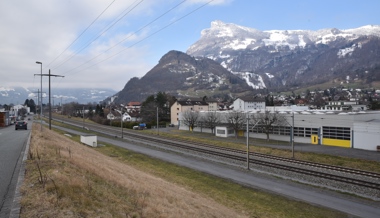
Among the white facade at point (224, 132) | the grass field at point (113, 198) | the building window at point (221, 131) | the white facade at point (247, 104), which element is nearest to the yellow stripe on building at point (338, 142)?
the white facade at point (224, 132)

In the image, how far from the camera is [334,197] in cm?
2366

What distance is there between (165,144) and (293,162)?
26.3 metres

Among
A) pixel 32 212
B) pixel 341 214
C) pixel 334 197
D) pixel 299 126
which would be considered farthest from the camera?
pixel 299 126

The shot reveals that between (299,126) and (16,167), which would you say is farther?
(299,126)

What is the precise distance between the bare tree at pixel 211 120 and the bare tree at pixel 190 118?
9.45ft

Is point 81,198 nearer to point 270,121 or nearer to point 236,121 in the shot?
point 270,121

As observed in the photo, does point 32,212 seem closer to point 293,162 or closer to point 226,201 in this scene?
point 226,201

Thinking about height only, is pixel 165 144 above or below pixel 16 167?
below

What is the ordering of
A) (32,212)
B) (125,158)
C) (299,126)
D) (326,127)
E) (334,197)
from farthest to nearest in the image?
(299,126)
(326,127)
(125,158)
(334,197)
(32,212)

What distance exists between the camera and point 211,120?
7881cm

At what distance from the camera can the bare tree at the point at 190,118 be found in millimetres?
85637

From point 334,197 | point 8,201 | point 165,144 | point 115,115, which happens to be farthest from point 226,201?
point 115,115

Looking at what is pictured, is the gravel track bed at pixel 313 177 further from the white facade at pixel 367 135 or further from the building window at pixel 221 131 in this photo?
the building window at pixel 221 131

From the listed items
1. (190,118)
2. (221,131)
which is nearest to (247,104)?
(190,118)
